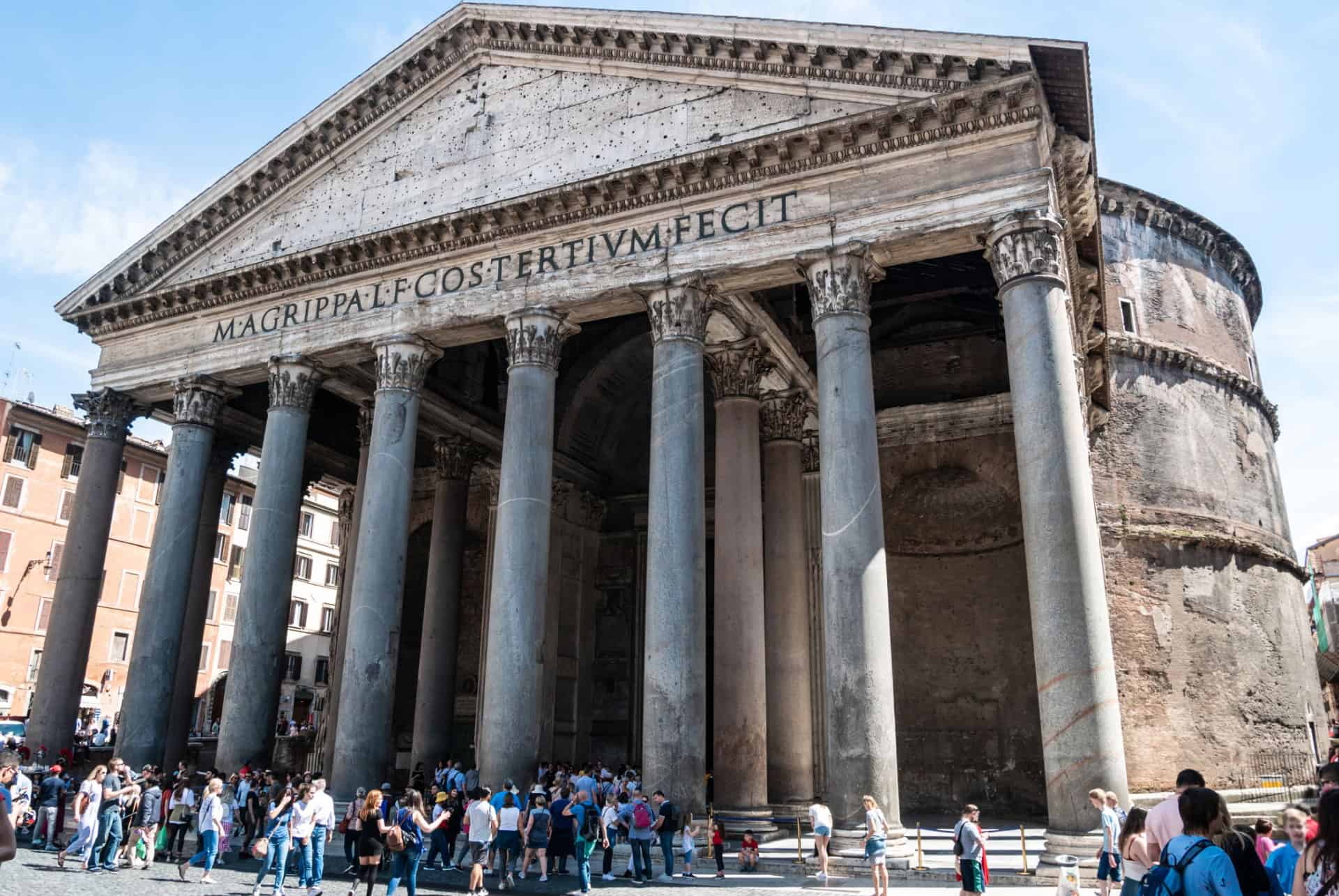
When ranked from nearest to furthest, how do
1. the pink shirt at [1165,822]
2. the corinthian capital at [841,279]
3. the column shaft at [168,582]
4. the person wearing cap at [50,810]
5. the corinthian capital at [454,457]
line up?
1. the pink shirt at [1165,822]
2. the corinthian capital at [841,279]
3. the person wearing cap at [50,810]
4. the column shaft at [168,582]
5. the corinthian capital at [454,457]

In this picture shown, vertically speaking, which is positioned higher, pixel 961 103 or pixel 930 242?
pixel 961 103

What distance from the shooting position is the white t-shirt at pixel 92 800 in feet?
31.5

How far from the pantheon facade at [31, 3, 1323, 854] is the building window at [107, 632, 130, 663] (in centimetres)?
1434

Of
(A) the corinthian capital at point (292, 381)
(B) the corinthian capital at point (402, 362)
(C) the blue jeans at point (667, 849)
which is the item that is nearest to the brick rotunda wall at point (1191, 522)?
(C) the blue jeans at point (667, 849)

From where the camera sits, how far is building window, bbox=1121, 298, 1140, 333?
20.7 meters

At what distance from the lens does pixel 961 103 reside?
36.8ft

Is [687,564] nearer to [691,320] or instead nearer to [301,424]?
[691,320]

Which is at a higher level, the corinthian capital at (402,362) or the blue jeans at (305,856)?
the corinthian capital at (402,362)

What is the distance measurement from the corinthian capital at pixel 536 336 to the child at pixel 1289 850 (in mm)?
10378

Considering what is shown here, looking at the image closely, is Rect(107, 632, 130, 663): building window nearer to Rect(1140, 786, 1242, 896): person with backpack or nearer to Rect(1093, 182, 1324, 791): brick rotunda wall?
Rect(1093, 182, 1324, 791): brick rotunda wall

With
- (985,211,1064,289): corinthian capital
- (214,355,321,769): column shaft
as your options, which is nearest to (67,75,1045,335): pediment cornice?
(985,211,1064,289): corinthian capital

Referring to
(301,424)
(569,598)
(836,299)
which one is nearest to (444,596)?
(569,598)

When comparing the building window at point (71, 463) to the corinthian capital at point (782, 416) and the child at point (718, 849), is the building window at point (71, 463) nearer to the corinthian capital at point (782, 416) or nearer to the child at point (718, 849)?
the corinthian capital at point (782, 416)

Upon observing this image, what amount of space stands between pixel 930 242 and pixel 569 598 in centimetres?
1108
